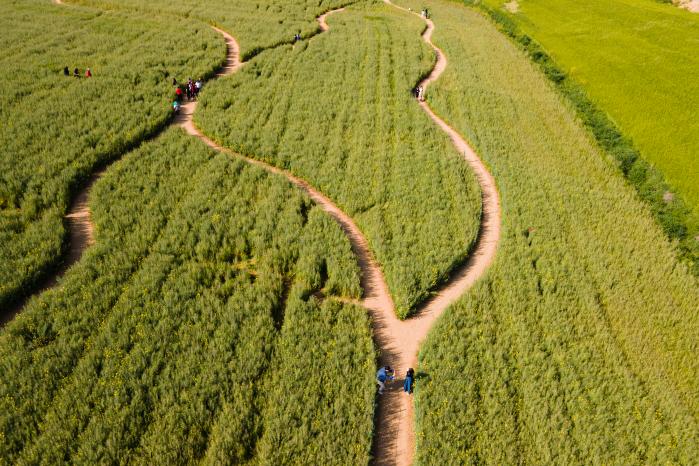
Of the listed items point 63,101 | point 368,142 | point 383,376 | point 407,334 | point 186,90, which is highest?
point 368,142

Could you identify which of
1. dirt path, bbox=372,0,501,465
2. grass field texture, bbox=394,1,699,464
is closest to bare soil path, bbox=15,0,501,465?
dirt path, bbox=372,0,501,465

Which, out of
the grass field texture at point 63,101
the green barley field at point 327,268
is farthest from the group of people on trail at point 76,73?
the green barley field at point 327,268

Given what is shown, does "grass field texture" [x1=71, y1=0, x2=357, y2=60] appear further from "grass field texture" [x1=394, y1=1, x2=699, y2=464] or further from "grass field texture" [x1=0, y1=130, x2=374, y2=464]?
"grass field texture" [x1=394, y1=1, x2=699, y2=464]

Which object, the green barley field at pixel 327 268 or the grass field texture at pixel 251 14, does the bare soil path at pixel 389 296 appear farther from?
the grass field texture at pixel 251 14

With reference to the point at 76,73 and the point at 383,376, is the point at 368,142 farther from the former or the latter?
the point at 76,73

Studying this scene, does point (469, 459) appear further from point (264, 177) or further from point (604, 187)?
point (604, 187)

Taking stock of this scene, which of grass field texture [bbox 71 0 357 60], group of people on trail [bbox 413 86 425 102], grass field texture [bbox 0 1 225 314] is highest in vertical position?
grass field texture [bbox 71 0 357 60]

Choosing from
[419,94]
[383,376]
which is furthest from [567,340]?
[419,94]
